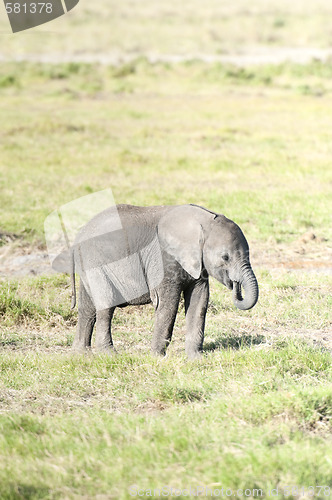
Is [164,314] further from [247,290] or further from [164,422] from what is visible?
[164,422]

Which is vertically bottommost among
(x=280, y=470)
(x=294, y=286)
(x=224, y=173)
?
(x=224, y=173)

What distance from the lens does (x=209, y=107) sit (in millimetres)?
23891

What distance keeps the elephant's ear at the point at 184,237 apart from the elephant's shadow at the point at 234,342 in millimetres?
791

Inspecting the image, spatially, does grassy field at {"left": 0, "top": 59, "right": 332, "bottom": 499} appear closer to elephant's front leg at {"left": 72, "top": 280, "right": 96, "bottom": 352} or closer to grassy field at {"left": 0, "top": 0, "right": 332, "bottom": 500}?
grassy field at {"left": 0, "top": 0, "right": 332, "bottom": 500}

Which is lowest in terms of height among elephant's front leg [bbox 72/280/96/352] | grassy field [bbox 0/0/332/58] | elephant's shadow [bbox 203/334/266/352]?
grassy field [bbox 0/0/332/58]

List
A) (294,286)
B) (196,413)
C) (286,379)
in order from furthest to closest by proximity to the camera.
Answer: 1. (294,286)
2. (286,379)
3. (196,413)

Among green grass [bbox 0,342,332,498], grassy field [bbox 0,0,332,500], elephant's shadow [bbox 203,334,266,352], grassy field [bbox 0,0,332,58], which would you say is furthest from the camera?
grassy field [bbox 0,0,332,58]

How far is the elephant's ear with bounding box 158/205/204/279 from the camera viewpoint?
5.18m

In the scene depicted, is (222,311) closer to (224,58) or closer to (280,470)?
(280,470)

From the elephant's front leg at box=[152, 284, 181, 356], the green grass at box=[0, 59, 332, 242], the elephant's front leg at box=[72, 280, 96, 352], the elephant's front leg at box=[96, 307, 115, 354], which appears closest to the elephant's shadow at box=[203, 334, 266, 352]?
the elephant's front leg at box=[152, 284, 181, 356]

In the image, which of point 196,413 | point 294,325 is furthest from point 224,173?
point 196,413

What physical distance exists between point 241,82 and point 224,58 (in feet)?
52.5

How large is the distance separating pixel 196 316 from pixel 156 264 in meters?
0.50

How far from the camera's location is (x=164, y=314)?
211 inches
